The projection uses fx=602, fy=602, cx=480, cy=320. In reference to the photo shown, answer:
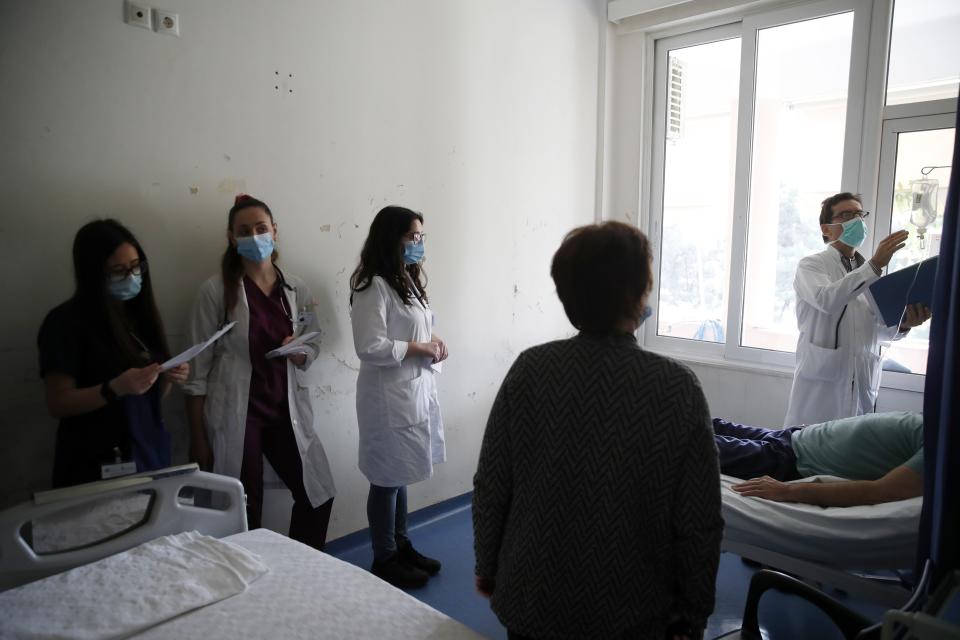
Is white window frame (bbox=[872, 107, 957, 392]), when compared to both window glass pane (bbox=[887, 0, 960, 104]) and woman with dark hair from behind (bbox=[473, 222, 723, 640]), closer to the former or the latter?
window glass pane (bbox=[887, 0, 960, 104])

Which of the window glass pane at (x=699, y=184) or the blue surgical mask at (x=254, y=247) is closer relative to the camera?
the blue surgical mask at (x=254, y=247)

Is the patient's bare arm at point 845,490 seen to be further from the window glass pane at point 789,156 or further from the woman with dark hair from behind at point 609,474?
the window glass pane at point 789,156

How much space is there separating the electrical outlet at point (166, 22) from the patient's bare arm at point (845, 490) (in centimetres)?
240

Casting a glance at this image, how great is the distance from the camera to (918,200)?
2920 millimetres

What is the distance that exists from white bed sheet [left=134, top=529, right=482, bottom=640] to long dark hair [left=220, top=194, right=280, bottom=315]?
91cm

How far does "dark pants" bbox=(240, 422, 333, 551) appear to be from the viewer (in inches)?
81.4

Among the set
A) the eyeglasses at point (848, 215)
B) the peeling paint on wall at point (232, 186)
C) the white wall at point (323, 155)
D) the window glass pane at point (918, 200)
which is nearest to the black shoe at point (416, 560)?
the white wall at point (323, 155)

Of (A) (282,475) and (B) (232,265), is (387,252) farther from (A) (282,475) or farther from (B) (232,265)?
(A) (282,475)

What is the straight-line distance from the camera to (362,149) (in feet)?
8.46

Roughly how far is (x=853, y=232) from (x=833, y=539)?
1470 millimetres

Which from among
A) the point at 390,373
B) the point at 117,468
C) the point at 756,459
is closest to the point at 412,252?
the point at 390,373

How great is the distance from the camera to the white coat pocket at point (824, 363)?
104 inches

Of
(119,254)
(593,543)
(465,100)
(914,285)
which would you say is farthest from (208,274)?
(914,285)

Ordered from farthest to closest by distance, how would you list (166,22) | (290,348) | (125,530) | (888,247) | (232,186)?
1. (888,247)
2. (232,186)
3. (290,348)
4. (166,22)
5. (125,530)
